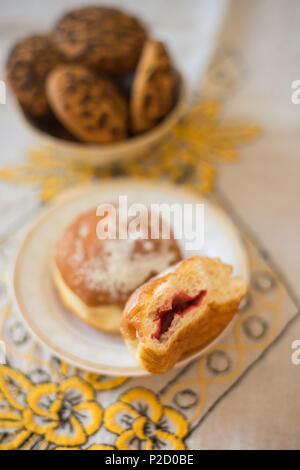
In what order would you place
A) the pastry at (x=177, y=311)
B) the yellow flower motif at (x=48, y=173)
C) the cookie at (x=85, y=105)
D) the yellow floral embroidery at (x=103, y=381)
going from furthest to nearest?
the yellow flower motif at (x=48, y=173)
the cookie at (x=85, y=105)
the yellow floral embroidery at (x=103, y=381)
the pastry at (x=177, y=311)

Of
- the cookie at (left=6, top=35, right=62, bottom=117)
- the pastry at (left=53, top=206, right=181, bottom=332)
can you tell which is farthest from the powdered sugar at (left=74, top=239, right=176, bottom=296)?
the cookie at (left=6, top=35, right=62, bottom=117)

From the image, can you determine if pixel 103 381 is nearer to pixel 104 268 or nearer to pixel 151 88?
pixel 104 268

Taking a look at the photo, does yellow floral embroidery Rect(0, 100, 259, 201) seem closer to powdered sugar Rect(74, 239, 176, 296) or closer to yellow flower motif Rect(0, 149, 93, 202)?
yellow flower motif Rect(0, 149, 93, 202)

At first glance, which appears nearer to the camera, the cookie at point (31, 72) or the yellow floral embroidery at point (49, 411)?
the yellow floral embroidery at point (49, 411)

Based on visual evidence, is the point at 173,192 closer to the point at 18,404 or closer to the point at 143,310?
the point at 143,310

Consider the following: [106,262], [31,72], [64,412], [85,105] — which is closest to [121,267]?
[106,262]

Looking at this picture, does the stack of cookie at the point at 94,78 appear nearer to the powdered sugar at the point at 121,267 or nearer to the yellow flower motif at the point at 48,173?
the yellow flower motif at the point at 48,173

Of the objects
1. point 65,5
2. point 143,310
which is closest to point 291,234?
point 143,310

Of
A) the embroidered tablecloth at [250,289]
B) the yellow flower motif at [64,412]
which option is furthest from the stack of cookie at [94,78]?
the yellow flower motif at [64,412]
